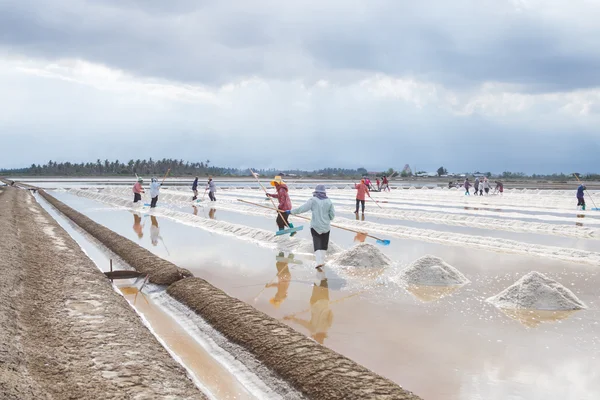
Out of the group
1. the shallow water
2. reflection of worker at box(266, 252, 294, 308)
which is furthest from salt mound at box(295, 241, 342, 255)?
reflection of worker at box(266, 252, 294, 308)

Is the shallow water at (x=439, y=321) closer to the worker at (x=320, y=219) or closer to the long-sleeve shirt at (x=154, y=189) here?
the worker at (x=320, y=219)

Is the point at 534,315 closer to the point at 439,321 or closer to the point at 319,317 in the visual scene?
the point at 439,321

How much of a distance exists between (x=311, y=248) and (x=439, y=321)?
5.99m

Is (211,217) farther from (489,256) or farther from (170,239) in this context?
(489,256)

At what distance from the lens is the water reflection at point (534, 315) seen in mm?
6781

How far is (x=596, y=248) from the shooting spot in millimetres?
12891

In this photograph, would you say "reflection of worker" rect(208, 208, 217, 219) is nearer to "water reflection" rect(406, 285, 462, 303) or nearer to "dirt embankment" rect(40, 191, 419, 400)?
"dirt embankment" rect(40, 191, 419, 400)

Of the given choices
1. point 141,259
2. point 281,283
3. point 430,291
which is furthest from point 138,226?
point 430,291

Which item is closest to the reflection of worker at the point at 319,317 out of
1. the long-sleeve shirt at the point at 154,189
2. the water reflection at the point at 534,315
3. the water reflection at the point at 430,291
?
the water reflection at the point at 430,291

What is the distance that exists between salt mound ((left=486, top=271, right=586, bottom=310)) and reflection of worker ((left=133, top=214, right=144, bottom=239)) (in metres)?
10.8

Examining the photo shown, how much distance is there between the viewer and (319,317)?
22.9ft

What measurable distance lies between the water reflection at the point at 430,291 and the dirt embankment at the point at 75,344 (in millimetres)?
4113

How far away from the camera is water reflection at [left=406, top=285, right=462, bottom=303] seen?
8031 mm

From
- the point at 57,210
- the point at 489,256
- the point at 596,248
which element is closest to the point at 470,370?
the point at 489,256
